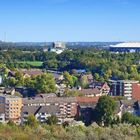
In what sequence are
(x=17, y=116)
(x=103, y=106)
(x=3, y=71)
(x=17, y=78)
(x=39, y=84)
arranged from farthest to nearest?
(x=3, y=71), (x=17, y=78), (x=39, y=84), (x=17, y=116), (x=103, y=106)

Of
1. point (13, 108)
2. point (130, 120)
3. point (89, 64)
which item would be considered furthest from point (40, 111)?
point (89, 64)

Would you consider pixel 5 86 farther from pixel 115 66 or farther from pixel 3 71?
pixel 115 66

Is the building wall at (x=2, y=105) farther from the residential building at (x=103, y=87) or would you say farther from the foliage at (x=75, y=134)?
the residential building at (x=103, y=87)

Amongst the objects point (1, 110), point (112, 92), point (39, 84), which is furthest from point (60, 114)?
point (112, 92)

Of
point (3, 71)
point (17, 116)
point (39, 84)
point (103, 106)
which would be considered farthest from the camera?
point (3, 71)

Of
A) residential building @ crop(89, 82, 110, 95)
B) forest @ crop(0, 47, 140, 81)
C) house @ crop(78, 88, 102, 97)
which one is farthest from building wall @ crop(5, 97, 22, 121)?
forest @ crop(0, 47, 140, 81)

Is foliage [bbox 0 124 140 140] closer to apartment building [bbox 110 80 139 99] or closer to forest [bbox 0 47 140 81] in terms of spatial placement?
apartment building [bbox 110 80 139 99]
